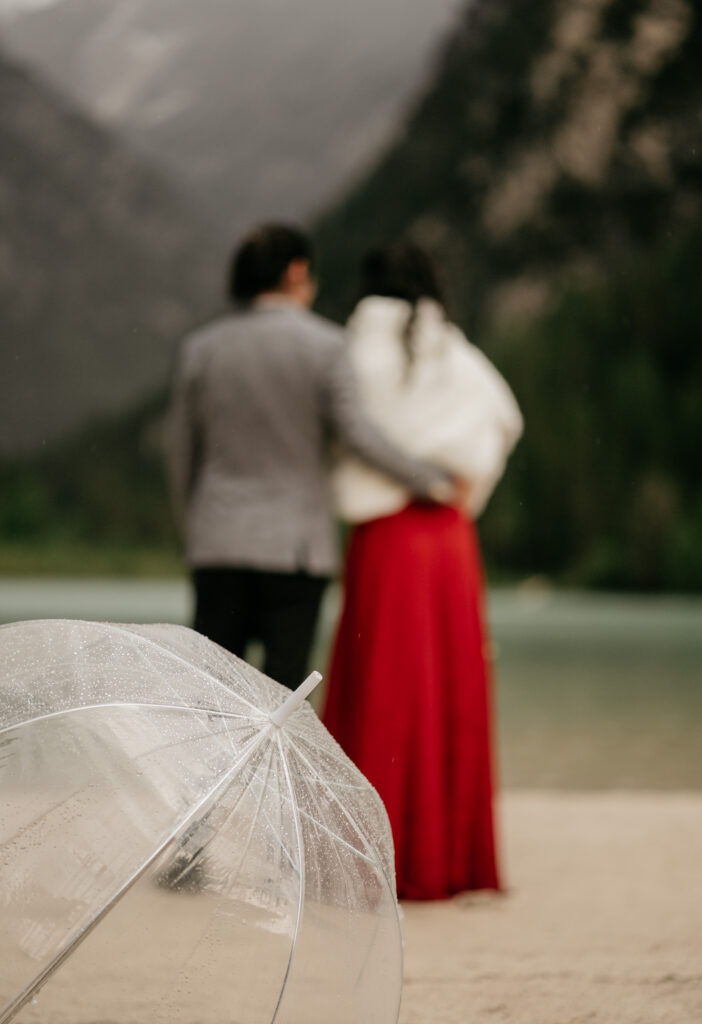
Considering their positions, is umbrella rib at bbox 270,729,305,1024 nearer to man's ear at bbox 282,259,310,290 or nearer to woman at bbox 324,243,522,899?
woman at bbox 324,243,522,899

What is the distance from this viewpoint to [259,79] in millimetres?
94125

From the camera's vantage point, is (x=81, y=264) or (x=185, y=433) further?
(x=81, y=264)

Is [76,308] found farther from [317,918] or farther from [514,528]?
[317,918]

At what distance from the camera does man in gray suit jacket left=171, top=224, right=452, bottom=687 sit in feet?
10.3

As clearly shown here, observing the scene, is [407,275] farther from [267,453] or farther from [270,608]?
[270,608]

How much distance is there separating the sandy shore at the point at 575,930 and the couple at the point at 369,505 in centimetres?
25

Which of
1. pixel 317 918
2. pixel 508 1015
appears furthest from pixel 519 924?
pixel 317 918

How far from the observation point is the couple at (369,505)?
3193 mm

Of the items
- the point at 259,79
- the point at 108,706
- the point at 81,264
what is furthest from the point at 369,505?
Result: the point at 259,79

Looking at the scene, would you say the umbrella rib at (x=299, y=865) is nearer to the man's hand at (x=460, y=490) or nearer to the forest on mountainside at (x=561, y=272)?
the man's hand at (x=460, y=490)

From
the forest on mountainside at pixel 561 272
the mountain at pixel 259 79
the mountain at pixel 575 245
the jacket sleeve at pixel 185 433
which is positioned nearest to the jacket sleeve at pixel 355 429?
the jacket sleeve at pixel 185 433

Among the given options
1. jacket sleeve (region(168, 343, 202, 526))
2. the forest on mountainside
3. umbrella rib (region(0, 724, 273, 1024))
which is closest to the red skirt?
jacket sleeve (region(168, 343, 202, 526))

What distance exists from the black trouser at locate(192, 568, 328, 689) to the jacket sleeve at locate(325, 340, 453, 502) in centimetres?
32

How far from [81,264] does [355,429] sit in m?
90.7
